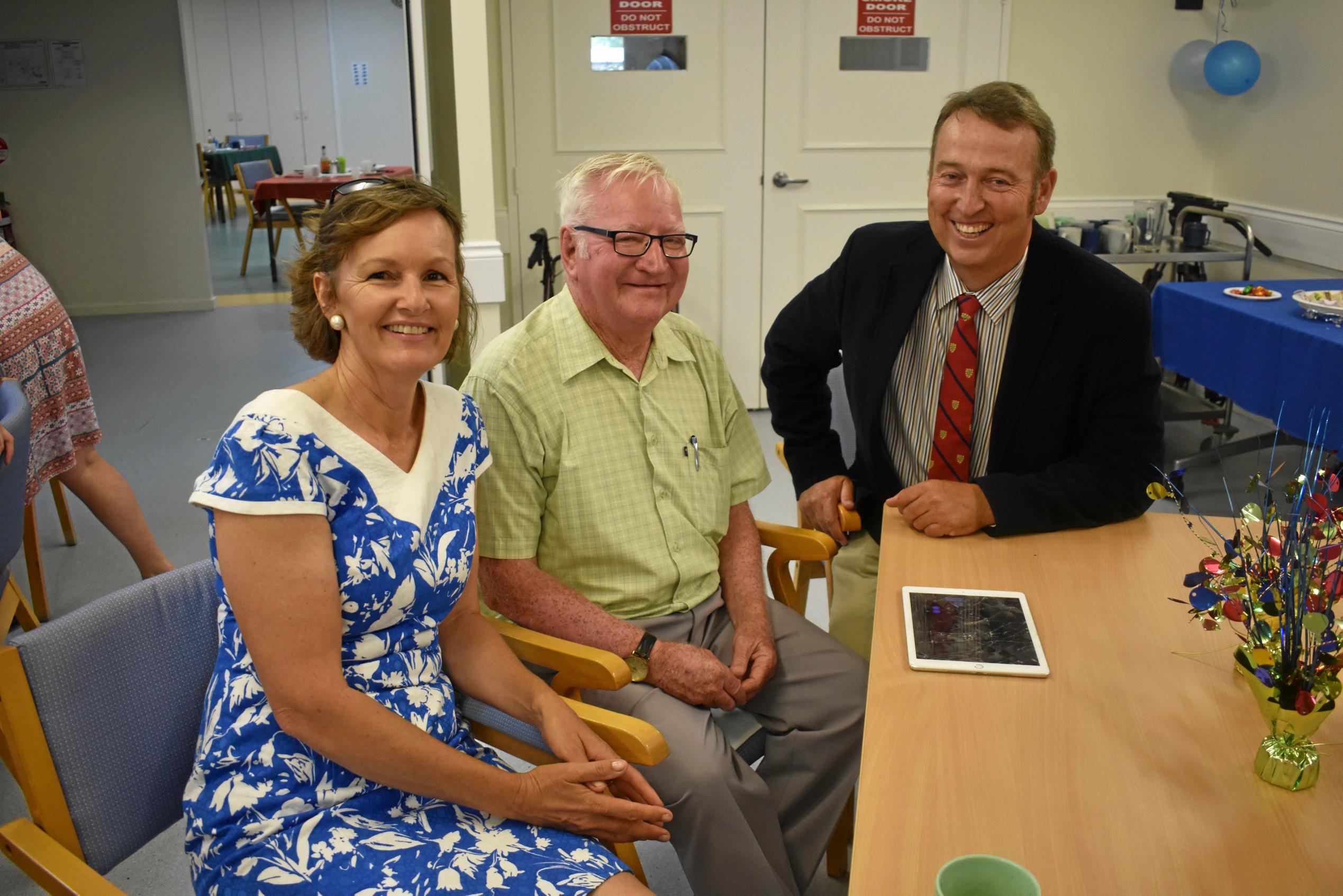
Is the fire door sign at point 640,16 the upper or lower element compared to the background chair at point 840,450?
upper

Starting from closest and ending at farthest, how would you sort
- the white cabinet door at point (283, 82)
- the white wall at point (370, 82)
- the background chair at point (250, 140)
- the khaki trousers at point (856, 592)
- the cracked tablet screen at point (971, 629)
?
1. the cracked tablet screen at point (971, 629)
2. the khaki trousers at point (856, 592)
3. the background chair at point (250, 140)
4. the white cabinet door at point (283, 82)
5. the white wall at point (370, 82)

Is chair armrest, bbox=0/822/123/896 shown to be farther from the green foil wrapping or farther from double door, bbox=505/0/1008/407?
double door, bbox=505/0/1008/407

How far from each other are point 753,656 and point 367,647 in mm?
699

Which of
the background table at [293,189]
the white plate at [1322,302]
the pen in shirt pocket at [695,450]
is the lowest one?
the pen in shirt pocket at [695,450]

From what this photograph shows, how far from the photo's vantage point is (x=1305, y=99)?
488 centimetres

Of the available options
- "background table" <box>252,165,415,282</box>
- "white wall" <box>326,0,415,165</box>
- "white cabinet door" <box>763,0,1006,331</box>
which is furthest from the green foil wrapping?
"white wall" <box>326,0,415,165</box>

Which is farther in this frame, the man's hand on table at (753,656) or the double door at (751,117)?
the double door at (751,117)

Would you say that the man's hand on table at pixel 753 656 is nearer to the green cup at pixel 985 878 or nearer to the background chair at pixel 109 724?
the background chair at pixel 109 724

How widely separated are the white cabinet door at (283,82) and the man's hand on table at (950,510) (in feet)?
41.3

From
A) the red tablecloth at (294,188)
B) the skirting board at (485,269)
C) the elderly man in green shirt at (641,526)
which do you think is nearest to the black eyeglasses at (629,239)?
the elderly man in green shirt at (641,526)

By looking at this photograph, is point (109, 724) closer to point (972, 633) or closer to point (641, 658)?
point (641, 658)

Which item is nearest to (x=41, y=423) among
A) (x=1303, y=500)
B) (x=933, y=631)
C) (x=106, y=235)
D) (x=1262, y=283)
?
(x=933, y=631)

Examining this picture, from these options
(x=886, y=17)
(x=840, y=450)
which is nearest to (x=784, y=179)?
(x=886, y=17)

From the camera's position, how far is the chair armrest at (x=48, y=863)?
45.0 inches
